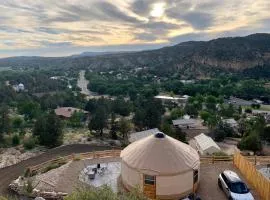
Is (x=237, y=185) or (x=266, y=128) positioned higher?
(x=237, y=185)

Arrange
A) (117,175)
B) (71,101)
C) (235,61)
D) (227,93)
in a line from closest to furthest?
(117,175)
(71,101)
(227,93)
(235,61)

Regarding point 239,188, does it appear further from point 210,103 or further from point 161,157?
point 210,103

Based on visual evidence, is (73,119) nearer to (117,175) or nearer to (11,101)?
(11,101)

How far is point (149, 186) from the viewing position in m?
22.9

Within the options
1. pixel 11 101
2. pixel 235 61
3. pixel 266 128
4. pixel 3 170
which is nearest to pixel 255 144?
pixel 266 128

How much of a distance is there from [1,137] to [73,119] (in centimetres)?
1892

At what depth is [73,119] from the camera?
218 feet

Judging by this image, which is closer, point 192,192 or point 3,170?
point 192,192

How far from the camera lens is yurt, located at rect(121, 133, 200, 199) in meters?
22.5

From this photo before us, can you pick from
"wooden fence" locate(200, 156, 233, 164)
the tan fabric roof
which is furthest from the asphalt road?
"wooden fence" locate(200, 156, 233, 164)

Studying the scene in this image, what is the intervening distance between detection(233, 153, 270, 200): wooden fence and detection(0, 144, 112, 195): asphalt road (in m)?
17.6

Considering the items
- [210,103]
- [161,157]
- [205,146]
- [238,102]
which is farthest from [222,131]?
[238,102]

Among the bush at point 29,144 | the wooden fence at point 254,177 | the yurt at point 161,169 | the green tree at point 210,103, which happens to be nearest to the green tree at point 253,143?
the wooden fence at point 254,177

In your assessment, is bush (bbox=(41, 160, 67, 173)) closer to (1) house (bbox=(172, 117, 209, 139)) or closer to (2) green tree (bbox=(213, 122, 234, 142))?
(2) green tree (bbox=(213, 122, 234, 142))
